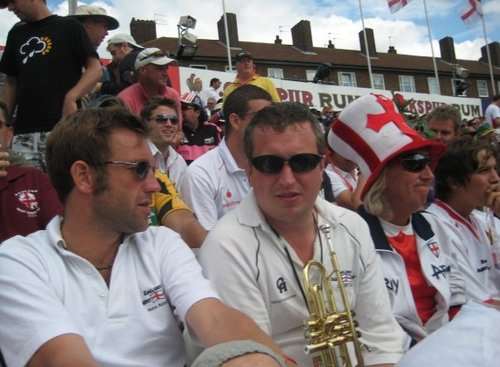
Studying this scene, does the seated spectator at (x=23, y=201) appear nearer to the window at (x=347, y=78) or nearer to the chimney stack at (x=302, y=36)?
the window at (x=347, y=78)

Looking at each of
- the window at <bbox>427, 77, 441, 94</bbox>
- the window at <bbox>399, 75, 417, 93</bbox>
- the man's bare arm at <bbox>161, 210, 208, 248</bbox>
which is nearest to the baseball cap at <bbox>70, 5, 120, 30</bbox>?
the man's bare arm at <bbox>161, 210, 208, 248</bbox>

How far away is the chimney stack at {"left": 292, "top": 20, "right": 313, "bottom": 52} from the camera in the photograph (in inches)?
1990

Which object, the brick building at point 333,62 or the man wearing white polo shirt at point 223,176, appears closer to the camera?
the man wearing white polo shirt at point 223,176

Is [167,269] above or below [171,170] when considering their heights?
below

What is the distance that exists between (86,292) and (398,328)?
4.61 feet

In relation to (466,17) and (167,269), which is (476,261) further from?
(466,17)

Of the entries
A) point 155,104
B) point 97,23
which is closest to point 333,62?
point 97,23

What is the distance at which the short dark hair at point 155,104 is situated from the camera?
500 cm

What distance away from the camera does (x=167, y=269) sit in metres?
2.12

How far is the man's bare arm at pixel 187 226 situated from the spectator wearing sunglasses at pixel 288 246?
67 cm

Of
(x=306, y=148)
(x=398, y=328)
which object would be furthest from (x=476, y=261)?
(x=306, y=148)

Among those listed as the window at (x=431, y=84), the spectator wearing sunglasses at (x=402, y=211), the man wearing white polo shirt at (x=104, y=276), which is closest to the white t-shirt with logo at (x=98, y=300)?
the man wearing white polo shirt at (x=104, y=276)

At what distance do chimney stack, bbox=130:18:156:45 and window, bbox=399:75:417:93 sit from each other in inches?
918

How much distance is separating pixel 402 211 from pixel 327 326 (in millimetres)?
1279
